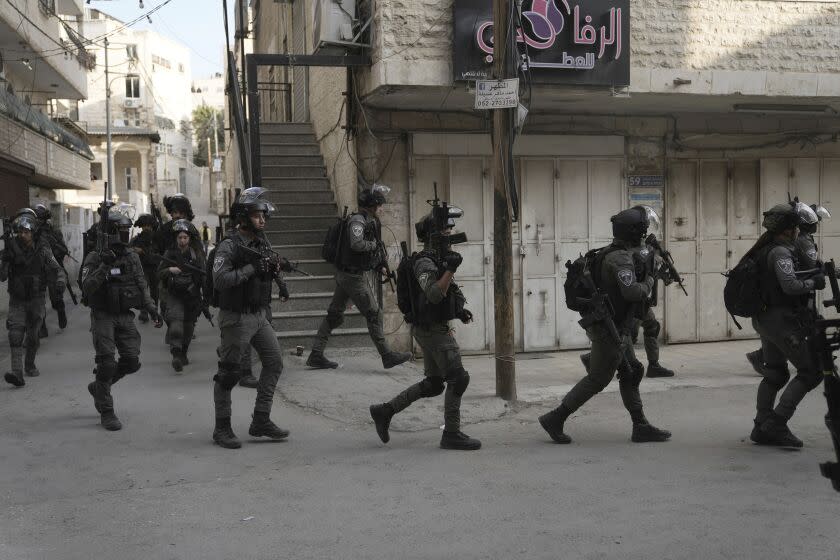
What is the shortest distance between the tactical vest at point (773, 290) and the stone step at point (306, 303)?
18.3ft

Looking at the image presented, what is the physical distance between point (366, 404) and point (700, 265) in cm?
586

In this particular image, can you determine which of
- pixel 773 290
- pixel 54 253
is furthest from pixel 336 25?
pixel 773 290

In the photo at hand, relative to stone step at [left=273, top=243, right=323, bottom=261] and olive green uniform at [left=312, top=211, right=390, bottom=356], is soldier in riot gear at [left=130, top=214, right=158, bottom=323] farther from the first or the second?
olive green uniform at [left=312, top=211, right=390, bottom=356]

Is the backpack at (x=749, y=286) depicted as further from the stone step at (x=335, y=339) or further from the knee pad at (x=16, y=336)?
the knee pad at (x=16, y=336)

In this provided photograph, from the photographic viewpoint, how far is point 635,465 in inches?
228

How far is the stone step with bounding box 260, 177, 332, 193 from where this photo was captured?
12672 millimetres

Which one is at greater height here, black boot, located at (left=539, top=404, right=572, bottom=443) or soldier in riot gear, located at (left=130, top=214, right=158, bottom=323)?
soldier in riot gear, located at (left=130, top=214, right=158, bottom=323)

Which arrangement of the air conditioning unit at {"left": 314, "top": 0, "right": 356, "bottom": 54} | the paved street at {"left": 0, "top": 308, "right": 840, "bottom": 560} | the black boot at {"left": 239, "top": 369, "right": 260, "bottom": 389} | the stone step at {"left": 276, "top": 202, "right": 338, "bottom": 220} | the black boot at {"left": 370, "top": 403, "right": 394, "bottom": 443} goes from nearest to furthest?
the paved street at {"left": 0, "top": 308, "right": 840, "bottom": 560}, the black boot at {"left": 370, "top": 403, "right": 394, "bottom": 443}, the black boot at {"left": 239, "top": 369, "right": 260, "bottom": 389}, the air conditioning unit at {"left": 314, "top": 0, "right": 356, "bottom": 54}, the stone step at {"left": 276, "top": 202, "right": 338, "bottom": 220}

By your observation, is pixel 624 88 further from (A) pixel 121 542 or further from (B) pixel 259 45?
(B) pixel 259 45

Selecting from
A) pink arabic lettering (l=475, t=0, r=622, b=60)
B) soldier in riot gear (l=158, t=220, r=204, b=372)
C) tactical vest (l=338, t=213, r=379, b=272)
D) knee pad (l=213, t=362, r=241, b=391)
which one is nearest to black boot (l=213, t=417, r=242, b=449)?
knee pad (l=213, t=362, r=241, b=391)

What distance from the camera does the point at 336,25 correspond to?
32.0 ft

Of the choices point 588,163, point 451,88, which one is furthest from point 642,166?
point 451,88

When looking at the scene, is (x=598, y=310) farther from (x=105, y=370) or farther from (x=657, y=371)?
(x=105, y=370)

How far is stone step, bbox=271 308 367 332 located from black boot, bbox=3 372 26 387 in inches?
106
